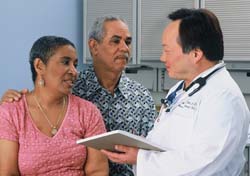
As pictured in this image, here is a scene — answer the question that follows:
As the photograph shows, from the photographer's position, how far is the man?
230cm

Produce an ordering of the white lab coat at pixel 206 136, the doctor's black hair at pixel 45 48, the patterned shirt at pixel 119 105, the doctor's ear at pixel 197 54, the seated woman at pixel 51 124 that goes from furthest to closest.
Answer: the patterned shirt at pixel 119 105 → the doctor's black hair at pixel 45 48 → the seated woman at pixel 51 124 → the doctor's ear at pixel 197 54 → the white lab coat at pixel 206 136

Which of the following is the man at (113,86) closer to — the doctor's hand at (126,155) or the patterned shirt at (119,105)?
the patterned shirt at (119,105)

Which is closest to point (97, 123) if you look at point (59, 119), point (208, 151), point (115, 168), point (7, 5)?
point (59, 119)

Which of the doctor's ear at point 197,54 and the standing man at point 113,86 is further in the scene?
the standing man at point 113,86

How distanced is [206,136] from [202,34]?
0.35 meters

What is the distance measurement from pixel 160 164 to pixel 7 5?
2206 millimetres

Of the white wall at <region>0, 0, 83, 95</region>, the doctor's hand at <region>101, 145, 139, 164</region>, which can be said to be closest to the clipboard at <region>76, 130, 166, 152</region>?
the doctor's hand at <region>101, 145, 139, 164</region>

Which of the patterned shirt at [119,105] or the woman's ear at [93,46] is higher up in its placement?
the woman's ear at [93,46]

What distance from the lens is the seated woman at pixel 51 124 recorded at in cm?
196

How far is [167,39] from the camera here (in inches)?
66.6

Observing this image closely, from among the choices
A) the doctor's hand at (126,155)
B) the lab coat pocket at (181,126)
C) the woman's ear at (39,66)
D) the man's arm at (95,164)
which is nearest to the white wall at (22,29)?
the woman's ear at (39,66)

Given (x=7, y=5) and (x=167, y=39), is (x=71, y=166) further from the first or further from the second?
(x=7, y=5)

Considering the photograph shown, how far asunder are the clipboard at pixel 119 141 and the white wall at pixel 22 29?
183 cm

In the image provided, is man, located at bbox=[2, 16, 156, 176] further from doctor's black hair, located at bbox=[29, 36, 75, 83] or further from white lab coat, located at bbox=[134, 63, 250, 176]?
white lab coat, located at bbox=[134, 63, 250, 176]
